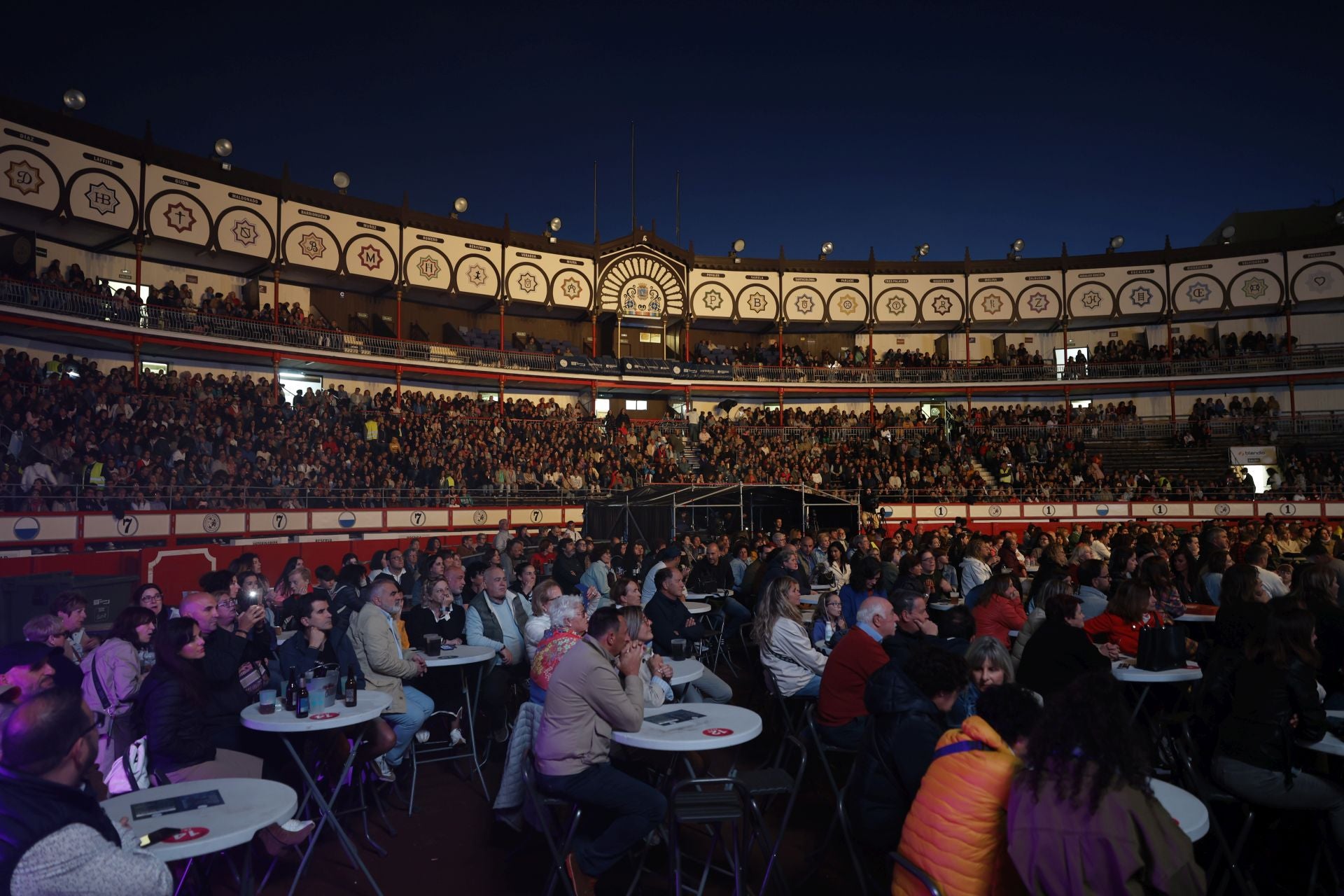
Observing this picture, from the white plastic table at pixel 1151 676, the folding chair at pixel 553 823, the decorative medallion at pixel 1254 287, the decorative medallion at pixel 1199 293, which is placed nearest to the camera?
the folding chair at pixel 553 823

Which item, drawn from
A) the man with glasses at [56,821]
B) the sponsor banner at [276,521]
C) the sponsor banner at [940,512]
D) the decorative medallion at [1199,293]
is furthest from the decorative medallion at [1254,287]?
the man with glasses at [56,821]

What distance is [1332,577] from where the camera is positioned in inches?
280

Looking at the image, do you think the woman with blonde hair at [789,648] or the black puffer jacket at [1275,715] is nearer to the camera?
the black puffer jacket at [1275,715]

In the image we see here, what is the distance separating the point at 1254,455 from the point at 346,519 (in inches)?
1237

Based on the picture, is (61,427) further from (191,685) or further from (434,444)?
(191,685)

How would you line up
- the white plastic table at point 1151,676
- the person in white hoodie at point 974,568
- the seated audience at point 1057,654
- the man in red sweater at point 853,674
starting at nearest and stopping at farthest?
the man in red sweater at point 853,674 → the seated audience at point 1057,654 → the white plastic table at point 1151,676 → the person in white hoodie at point 974,568

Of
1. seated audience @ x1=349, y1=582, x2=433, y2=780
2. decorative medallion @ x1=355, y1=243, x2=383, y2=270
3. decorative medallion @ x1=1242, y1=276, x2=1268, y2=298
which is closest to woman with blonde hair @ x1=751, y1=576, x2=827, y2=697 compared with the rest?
seated audience @ x1=349, y1=582, x2=433, y2=780

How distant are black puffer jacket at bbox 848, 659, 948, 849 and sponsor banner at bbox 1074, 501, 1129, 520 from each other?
28427 mm

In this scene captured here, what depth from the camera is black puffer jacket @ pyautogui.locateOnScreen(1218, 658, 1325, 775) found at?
4.68 meters

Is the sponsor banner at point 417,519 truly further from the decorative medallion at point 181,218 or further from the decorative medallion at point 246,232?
the decorative medallion at point 181,218

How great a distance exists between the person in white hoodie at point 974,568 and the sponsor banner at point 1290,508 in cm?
2177

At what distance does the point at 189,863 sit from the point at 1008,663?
14.7 ft

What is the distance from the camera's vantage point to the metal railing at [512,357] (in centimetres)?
2291

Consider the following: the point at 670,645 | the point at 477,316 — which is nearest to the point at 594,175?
the point at 477,316
